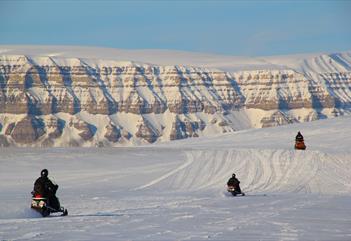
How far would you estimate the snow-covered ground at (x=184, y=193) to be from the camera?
18.2m

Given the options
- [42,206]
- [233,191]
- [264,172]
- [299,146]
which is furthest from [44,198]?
[299,146]

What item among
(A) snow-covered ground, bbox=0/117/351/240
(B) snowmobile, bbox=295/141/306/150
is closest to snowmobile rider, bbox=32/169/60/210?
(A) snow-covered ground, bbox=0/117/351/240

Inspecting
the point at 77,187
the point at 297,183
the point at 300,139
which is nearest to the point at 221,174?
the point at 297,183

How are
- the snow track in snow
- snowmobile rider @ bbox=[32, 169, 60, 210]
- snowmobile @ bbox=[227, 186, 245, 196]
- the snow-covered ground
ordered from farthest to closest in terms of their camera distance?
the snow track in snow, snowmobile @ bbox=[227, 186, 245, 196], snowmobile rider @ bbox=[32, 169, 60, 210], the snow-covered ground

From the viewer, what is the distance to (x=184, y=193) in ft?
107

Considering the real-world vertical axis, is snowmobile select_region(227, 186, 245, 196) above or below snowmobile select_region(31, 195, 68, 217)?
above

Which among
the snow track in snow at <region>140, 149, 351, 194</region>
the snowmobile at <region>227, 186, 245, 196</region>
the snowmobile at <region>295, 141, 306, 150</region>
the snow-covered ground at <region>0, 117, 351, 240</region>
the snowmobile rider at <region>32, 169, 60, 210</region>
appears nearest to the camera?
the snow-covered ground at <region>0, 117, 351, 240</region>

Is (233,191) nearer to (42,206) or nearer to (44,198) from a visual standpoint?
(44,198)

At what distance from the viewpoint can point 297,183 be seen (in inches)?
1519

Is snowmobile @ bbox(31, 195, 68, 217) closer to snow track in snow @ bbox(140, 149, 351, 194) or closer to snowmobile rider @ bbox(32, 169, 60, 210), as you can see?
snowmobile rider @ bbox(32, 169, 60, 210)

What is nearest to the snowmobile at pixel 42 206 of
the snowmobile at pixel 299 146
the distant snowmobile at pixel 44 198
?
the distant snowmobile at pixel 44 198

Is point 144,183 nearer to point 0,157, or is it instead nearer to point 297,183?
point 297,183

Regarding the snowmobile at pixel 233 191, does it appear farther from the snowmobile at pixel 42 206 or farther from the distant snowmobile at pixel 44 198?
the snowmobile at pixel 42 206

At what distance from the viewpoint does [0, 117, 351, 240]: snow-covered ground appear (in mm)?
18250
